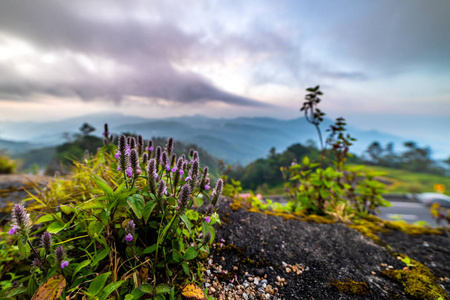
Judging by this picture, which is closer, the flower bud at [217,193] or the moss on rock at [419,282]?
the flower bud at [217,193]

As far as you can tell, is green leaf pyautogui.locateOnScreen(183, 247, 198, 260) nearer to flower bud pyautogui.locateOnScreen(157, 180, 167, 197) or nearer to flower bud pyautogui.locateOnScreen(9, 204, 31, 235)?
flower bud pyautogui.locateOnScreen(157, 180, 167, 197)

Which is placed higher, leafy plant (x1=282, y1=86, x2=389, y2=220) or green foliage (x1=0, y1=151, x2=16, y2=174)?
leafy plant (x1=282, y1=86, x2=389, y2=220)

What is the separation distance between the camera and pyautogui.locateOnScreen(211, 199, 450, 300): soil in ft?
6.99

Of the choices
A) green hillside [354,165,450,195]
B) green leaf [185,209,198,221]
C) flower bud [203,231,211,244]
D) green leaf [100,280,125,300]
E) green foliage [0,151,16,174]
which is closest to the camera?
green leaf [100,280,125,300]

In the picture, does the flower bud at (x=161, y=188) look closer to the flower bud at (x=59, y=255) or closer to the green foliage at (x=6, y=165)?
the flower bud at (x=59, y=255)

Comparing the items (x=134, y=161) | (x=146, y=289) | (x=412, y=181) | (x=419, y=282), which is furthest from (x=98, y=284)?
(x=412, y=181)

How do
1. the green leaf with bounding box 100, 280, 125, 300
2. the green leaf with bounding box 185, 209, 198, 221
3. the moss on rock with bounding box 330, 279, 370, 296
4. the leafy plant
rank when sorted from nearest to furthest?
the green leaf with bounding box 100, 280, 125, 300, the green leaf with bounding box 185, 209, 198, 221, the moss on rock with bounding box 330, 279, 370, 296, the leafy plant

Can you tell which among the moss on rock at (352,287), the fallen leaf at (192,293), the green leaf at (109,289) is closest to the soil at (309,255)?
the moss on rock at (352,287)

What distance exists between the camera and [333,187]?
4.12 meters

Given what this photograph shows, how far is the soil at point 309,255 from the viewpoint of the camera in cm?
213

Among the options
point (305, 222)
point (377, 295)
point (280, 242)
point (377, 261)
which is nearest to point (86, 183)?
point (280, 242)

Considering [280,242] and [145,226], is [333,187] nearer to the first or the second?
[280,242]

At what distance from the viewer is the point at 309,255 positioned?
2.55m

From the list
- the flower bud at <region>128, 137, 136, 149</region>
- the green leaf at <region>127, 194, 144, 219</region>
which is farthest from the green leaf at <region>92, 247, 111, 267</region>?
the flower bud at <region>128, 137, 136, 149</region>
